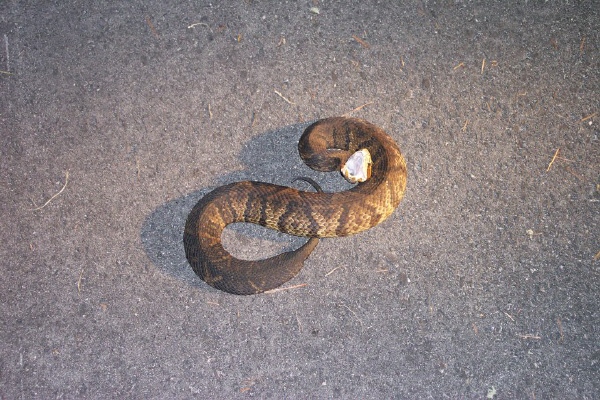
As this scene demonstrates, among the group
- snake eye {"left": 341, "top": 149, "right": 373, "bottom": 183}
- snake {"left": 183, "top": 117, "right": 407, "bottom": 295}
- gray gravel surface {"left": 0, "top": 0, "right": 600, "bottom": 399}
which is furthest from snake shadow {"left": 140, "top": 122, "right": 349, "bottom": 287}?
snake eye {"left": 341, "top": 149, "right": 373, "bottom": 183}

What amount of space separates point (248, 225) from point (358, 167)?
92 centimetres

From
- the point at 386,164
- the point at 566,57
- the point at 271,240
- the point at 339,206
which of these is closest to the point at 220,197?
the point at 271,240

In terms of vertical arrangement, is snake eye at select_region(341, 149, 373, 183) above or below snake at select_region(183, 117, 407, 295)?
above

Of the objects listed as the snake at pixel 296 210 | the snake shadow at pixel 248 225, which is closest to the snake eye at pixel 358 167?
the snake at pixel 296 210

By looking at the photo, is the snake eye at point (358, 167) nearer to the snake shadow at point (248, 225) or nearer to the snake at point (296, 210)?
the snake at point (296, 210)

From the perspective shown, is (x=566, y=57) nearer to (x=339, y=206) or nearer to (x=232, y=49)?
(x=339, y=206)

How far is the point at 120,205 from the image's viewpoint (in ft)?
10.5

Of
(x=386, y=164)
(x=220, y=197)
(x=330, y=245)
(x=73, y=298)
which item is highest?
(x=386, y=164)

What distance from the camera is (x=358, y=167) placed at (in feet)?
9.59

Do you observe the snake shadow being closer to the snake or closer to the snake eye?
the snake

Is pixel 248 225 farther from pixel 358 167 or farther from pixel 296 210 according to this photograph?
pixel 358 167

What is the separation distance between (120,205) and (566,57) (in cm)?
368

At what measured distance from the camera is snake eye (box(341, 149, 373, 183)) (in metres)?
2.92

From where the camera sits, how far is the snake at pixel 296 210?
2.85 metres
